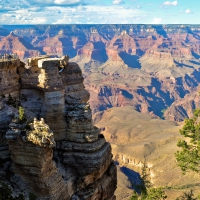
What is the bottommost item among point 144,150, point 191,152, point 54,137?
point 144,150

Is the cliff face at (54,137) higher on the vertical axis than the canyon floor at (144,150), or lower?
higher

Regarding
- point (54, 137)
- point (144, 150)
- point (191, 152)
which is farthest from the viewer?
point (144, 150)

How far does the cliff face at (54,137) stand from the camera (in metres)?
20.3

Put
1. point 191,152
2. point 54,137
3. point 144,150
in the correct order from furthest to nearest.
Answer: point 144,150, point 191,152, point 54,137

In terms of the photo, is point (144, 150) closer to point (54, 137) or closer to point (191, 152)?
point (191, 152)

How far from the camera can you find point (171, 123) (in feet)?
447

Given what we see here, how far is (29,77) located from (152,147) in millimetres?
76331

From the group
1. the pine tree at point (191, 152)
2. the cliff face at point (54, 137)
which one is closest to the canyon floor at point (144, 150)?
the pine tree at point (191, 152)

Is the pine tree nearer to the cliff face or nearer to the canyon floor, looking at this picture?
the cliff face

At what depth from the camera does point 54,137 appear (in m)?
25.5

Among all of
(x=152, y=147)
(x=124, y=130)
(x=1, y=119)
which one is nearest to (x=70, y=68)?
(x=1, y=119)

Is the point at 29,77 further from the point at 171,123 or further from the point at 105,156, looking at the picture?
the point at 171,123

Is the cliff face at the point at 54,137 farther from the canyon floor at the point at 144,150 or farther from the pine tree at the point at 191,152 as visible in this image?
the canyon floor at the point at 144,150

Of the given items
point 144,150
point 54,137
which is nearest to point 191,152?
point 54,137
